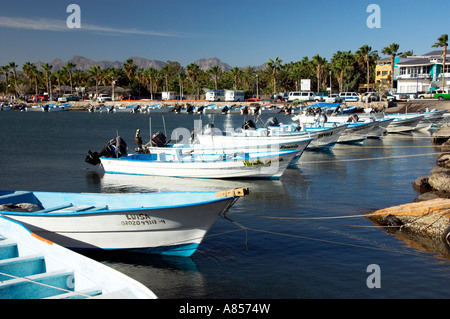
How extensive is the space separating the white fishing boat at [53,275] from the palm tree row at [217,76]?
341ft

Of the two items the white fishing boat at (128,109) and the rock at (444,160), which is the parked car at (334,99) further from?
the rock at (444,160)

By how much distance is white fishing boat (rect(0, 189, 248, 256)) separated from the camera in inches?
521

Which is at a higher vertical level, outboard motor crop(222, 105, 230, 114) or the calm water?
outboard motor crop(222, 105, 230, 114)

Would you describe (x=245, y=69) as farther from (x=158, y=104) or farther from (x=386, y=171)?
(x=386, y=171)

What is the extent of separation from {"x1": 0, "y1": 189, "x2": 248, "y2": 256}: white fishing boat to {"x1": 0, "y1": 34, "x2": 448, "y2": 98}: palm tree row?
3938 inches

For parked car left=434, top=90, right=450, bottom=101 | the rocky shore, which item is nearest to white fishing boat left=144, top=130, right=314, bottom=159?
the rocky shore

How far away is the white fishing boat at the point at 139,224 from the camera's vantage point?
43.4 ft

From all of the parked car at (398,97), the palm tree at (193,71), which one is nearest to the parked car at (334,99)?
the parked car at (398,97)

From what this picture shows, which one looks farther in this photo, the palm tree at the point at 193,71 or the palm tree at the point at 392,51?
the palm tree at the point at 193,71

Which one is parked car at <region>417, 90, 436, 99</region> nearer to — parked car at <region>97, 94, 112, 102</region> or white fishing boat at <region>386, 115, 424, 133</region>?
white fishing boat at <region>386, 115, 424, 133</region>
